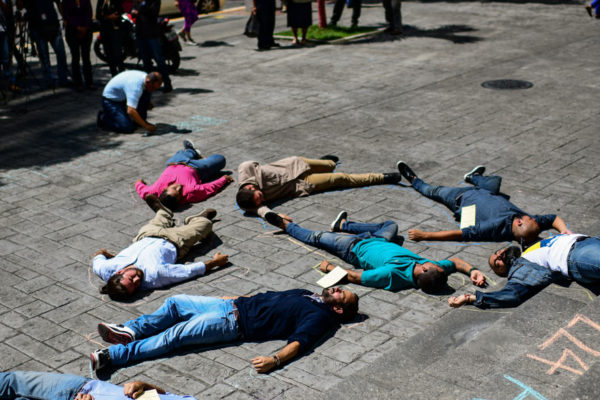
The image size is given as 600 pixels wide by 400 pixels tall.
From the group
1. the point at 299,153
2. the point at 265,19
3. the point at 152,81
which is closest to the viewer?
the point at 299,153

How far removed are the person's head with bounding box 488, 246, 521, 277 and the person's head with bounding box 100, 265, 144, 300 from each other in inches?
138

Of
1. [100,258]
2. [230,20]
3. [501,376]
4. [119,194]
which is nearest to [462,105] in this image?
[119,194]

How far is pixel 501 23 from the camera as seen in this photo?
19.2m

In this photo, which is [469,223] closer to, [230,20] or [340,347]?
[340,347]

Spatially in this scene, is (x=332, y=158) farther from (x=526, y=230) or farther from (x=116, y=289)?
(x=116, y=289)

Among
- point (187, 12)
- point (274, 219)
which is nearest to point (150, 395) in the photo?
point (274, 219)

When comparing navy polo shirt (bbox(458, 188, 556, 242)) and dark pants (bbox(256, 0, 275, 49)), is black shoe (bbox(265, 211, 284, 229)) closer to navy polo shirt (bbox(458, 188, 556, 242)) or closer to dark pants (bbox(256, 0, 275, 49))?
navy polo shirt (bbox(458, 188, 556, 242))

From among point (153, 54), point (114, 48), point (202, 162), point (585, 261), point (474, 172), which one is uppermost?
point (114, 48)

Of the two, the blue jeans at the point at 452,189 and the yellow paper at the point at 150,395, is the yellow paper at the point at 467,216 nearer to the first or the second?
the blue jeans at the point at 452,189

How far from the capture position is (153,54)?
14695 millimetres

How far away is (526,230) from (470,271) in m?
0.91

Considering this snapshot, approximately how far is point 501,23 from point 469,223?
12793 millimetres

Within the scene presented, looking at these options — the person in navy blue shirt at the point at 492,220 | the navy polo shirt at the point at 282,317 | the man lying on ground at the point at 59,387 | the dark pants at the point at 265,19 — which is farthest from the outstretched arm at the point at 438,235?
the dark pants at the point at 265,19

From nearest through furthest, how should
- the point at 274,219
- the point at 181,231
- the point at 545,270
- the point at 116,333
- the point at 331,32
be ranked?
the point at 116,333 < the point at 545,270 < the point at 181,231 < the point at 274,219 < the point at 331,32
